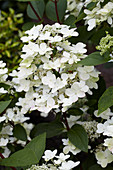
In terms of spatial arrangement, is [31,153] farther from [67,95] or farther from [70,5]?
[70,5]

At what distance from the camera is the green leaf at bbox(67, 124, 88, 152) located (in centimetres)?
125

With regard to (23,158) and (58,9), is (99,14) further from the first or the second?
(23,158)

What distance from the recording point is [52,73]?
51.2 inches

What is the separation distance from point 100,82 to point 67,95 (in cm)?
34

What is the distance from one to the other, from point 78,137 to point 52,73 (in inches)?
12.6

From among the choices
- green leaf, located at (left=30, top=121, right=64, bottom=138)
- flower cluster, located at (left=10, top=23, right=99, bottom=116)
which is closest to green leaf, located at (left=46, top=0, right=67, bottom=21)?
flower cluster, located at (left=10, top=23, right=99, bottom=116)

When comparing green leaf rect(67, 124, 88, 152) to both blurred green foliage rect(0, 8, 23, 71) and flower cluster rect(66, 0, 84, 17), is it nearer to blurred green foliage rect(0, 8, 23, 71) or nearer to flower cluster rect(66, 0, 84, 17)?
flower cluster rect(66, 0, 84, 17)

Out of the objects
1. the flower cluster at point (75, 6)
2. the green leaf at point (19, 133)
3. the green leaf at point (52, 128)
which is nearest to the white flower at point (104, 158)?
the green leaf at point (52, 128)

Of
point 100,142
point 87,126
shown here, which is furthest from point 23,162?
point 100,142

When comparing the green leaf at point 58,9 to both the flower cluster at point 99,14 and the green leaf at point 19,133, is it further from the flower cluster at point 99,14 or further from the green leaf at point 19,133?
the green leaf at point 19,133

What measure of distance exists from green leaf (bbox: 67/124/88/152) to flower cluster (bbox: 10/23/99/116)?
Answer: 0.63 ft

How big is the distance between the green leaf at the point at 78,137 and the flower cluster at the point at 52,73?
0.19m

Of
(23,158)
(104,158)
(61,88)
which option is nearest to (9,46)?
(61,88)

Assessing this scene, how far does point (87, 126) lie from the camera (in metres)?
1.38
